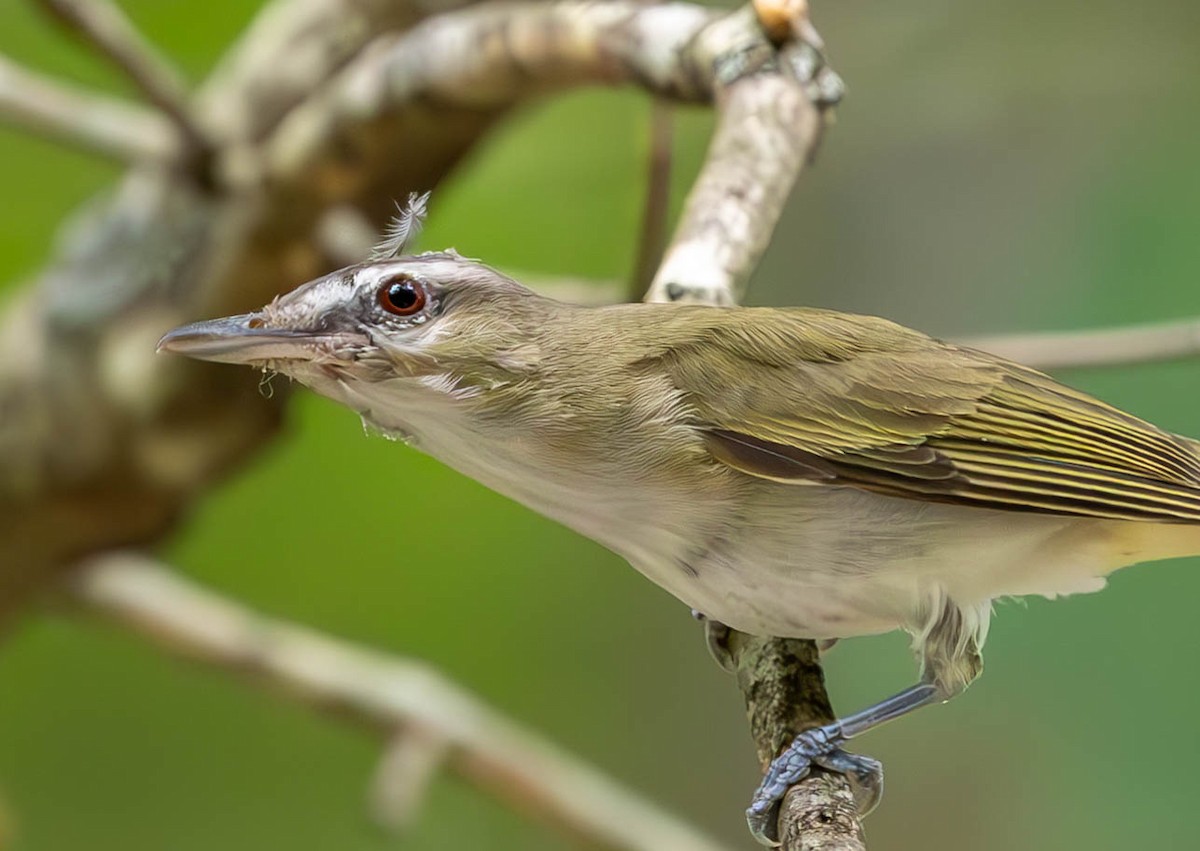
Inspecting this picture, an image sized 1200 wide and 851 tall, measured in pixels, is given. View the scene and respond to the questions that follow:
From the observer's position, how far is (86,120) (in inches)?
94.3

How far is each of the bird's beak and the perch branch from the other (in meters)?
0.54

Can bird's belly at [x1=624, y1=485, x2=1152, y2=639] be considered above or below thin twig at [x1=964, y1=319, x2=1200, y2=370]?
below

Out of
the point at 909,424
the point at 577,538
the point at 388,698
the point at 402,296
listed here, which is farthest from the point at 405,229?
the point at 577,538

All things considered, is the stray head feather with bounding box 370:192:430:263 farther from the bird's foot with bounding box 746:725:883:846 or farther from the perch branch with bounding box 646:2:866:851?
the bird's foot with bounding box 746:725:883:846

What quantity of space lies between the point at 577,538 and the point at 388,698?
1727mm

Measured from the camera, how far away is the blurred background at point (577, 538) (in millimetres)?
3859

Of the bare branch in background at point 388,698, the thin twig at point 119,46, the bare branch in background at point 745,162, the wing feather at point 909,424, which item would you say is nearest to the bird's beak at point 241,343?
the wing feather at point 909,424

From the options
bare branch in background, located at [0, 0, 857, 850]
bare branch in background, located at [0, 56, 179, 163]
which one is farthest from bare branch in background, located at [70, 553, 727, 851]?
bare branch in background, located at [0, 56, 179, 163]

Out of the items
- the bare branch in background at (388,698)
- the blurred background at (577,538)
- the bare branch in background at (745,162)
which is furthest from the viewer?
the blurred background at (577,538)

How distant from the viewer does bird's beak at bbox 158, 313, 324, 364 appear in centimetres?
120

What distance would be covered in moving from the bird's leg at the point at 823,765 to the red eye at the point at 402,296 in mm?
557

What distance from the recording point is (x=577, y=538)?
14.5 ft

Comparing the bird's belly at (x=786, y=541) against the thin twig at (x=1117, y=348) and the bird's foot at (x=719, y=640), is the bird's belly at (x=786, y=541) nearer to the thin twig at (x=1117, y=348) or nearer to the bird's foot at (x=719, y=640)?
the bird's foot at (x=719, y=640)

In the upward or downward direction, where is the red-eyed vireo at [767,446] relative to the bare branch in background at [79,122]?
downward
